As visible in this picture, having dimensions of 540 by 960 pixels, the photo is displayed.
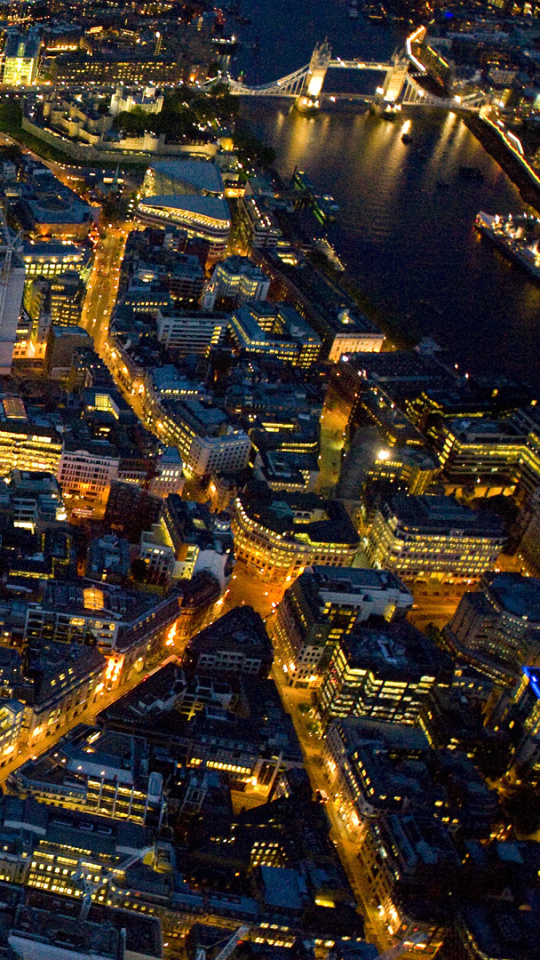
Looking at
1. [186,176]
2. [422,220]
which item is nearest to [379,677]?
[186,176]

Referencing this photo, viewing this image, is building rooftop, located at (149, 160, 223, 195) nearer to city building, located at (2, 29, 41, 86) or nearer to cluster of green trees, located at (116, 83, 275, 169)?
cluster of green trees, located at (116, 83, 275, 169)

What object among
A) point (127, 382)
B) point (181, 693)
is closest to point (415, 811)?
point (181, 693)

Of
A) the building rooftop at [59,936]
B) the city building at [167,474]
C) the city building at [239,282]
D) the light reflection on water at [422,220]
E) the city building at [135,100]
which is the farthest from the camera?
the city building at [135,100]

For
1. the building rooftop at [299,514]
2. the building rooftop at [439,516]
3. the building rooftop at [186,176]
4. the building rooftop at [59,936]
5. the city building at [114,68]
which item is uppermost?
the building rooftop at [59,936]

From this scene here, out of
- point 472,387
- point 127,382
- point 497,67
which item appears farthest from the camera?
point 497,67

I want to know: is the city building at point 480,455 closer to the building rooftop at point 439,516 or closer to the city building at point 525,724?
the building rooftop at point 439,516

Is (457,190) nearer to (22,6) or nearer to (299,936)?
(22,6)

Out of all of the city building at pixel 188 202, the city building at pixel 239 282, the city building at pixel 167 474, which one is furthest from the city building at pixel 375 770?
the city building at pixel 188 202
